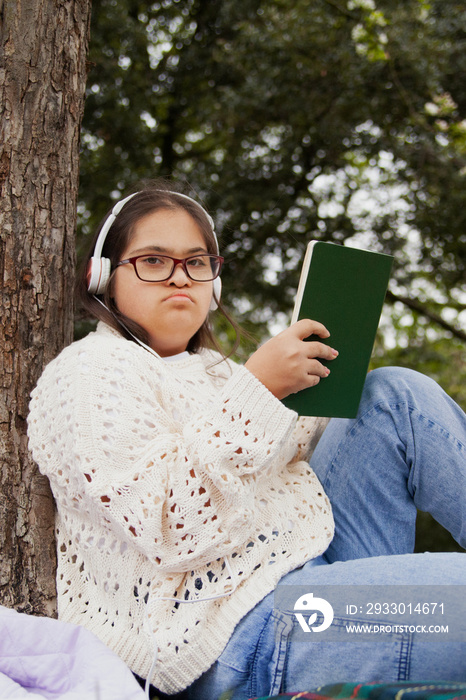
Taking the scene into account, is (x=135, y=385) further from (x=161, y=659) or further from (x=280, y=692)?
(x=280, y=692)

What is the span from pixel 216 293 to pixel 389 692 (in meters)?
1.18

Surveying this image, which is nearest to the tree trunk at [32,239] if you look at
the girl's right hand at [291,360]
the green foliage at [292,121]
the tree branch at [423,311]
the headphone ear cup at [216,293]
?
the headphone ear cup at [216,293]

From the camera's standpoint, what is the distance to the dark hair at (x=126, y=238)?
1.67 metres

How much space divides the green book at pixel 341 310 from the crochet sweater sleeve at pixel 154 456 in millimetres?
217

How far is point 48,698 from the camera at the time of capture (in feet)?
3.81

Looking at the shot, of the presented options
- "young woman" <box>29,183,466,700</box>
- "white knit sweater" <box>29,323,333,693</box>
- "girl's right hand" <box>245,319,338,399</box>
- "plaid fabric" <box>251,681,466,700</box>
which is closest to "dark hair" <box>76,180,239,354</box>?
"young woman" <box>29,183,466,700</box>

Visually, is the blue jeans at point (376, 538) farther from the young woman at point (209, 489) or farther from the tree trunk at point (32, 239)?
the tree trunk at point (32, 239)

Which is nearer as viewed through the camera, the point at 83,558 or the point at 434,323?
the point at 83,558

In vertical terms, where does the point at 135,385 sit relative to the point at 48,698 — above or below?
above

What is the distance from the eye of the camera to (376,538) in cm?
168

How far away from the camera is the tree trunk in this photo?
1.58m

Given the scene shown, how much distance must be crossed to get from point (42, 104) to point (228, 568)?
4.35ft

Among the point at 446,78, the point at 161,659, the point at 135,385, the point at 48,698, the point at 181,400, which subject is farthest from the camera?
the point at 446,78

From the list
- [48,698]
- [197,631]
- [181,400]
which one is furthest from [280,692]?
[181,400]
